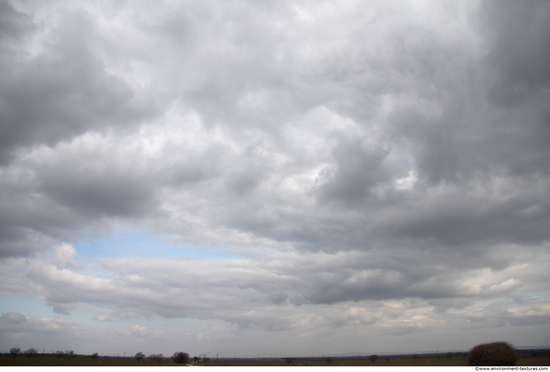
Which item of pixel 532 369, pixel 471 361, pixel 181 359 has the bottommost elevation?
pixel 181 359

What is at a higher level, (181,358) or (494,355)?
(494,355)

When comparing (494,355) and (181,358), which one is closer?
(494,355)

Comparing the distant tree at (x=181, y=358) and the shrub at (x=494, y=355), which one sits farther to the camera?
the distant tree at (x=181, y=358)

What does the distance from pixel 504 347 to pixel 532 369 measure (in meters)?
33.5

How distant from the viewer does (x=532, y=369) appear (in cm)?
3659

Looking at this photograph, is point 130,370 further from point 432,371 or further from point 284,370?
point 432,371

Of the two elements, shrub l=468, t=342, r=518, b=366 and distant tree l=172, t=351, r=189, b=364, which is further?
distant tree l=172, t=351, r=189, b=364

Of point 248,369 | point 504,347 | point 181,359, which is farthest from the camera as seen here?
point 181,359

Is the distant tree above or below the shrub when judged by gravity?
below

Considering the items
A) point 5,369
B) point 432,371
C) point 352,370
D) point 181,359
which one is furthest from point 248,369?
point 181,359

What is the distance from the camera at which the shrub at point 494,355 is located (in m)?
61.8

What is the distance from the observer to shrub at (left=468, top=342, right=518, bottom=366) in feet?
203

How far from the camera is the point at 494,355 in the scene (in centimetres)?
6297

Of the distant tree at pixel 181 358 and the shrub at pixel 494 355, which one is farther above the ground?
the shrub at pixel 494 355
